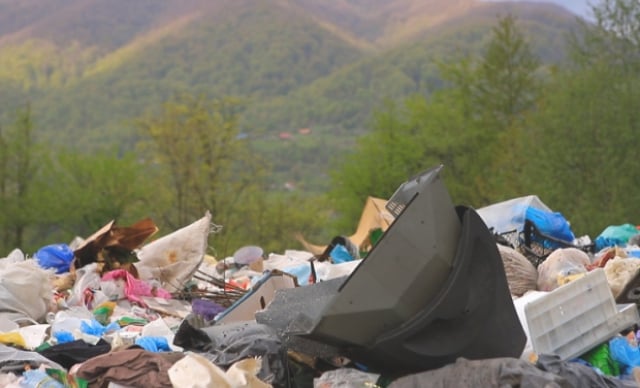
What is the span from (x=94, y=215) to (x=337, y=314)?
3068 centimetres

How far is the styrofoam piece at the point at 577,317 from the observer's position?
4.91 metres

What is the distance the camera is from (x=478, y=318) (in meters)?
4.33

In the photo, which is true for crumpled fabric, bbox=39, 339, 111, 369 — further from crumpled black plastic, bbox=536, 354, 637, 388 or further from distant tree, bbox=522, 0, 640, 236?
distant tree, bbox=522, 0, 640, 236

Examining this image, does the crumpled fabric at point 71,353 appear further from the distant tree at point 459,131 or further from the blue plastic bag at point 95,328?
the distant tree at point 459,131

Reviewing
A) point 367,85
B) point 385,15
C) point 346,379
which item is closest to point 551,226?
point 346,379

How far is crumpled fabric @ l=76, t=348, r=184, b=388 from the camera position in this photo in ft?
13.7

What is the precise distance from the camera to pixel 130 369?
4.26m

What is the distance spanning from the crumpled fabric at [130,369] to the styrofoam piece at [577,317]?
200 cm

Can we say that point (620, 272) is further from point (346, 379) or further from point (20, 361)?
point (20, 361)

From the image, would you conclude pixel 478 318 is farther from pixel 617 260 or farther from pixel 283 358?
pixel 617 260

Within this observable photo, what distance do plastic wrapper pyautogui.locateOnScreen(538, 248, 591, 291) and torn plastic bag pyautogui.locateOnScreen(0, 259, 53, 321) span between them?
3503 mm

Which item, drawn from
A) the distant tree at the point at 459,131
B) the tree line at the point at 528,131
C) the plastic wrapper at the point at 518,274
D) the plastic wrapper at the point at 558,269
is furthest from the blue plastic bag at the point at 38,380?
the distant tree at the point at 459,131

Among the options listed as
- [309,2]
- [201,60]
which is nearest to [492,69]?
[201,60]

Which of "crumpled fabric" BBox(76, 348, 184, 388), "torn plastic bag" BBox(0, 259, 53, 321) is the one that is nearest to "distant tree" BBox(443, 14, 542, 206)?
"torn plastic bag" BBox(0, 259, 53, 321)
